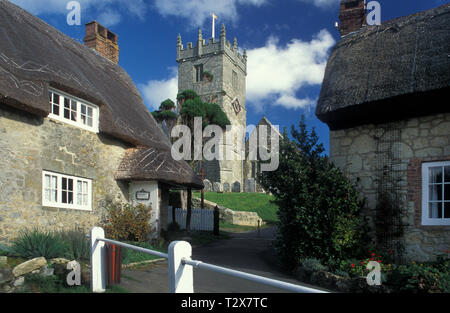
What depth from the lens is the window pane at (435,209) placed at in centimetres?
789

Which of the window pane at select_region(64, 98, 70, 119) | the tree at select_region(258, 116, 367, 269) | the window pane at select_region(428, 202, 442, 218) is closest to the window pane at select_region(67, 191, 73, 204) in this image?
the window pane at select_region(64, 98, 70, 119)

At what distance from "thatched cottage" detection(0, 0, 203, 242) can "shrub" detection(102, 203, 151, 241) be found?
0.36 m

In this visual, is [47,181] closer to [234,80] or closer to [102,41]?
[102,41]

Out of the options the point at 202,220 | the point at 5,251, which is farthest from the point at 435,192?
the point at 202,220

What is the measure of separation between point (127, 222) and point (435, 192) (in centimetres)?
826

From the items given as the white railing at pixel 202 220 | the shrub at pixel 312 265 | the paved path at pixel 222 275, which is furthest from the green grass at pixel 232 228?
the shrub at pixel 312 265

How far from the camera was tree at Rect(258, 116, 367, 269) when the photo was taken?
8141 mm

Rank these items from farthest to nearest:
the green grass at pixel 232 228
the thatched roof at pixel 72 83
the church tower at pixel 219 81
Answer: the church tower at pixel 219 81 < the green grass at pixel 232 228 < the thatched roof at pixel 72 83

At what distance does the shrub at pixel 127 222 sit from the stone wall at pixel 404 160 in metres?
6.17

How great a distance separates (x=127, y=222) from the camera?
11.3 meters

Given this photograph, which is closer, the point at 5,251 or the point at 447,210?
the point at 5,251

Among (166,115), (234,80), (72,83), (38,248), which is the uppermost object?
(234,80)

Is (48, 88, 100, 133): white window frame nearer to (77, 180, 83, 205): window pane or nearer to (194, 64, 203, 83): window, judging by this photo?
(77, 180, 83, 205): window pane

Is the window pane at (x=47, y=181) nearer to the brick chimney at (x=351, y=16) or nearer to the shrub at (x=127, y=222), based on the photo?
the shrub at (x=127, y=222)
